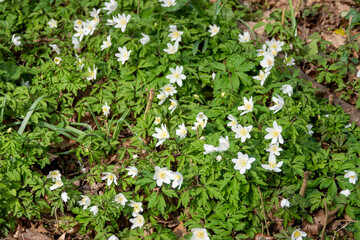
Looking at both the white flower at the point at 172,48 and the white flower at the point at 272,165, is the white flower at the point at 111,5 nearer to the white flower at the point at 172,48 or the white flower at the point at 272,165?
the white flower at the point at 172,48

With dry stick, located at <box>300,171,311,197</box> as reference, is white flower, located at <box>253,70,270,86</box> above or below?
above

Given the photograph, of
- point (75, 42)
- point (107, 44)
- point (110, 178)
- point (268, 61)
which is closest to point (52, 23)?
point (75, 42)

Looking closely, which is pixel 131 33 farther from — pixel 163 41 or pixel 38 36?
pixel 38 36

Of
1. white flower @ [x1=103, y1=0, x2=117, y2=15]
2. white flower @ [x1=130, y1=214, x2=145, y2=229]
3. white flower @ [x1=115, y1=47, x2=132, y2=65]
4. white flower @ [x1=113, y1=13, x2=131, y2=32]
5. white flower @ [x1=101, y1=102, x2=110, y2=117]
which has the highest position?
white flower @ [x1=103, y1=0, x2=117, y2=15]

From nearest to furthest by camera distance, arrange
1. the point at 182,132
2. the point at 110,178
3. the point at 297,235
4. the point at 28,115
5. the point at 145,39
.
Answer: the point at 297,235 → the point at 110,178 → the point at 182,132 → the point at 28,115 → the point at 145,39

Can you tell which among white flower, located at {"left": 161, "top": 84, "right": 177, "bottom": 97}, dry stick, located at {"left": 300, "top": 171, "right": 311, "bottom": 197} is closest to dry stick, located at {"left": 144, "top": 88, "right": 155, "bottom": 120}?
white flower, located at {"left": 161, "top": 84, "right": 177, "bottom": 97}

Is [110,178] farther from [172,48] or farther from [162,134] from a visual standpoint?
[172,48]

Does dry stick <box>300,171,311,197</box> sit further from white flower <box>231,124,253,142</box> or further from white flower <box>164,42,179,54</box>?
white flower <box>164,42,179,54</box>

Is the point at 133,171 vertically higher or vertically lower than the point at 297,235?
higher

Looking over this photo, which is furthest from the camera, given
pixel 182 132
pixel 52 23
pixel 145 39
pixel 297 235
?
pixel 52 23
